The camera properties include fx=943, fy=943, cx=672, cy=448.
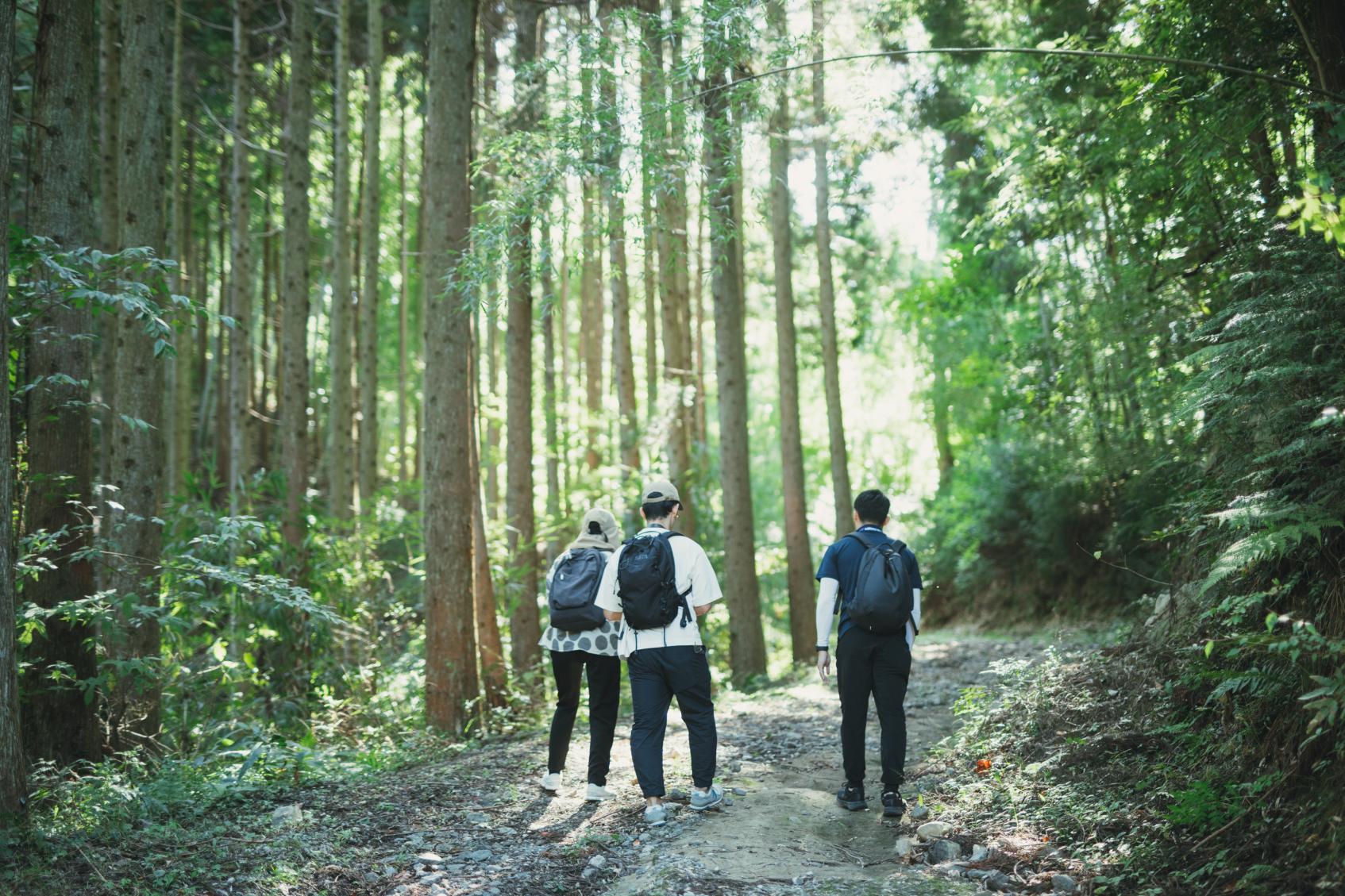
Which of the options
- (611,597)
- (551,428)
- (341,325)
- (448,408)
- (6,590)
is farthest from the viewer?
(551,428)

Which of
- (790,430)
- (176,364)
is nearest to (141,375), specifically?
(176,364)

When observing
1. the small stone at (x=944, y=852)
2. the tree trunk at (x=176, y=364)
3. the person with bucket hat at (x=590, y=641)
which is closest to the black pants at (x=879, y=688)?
the small stone at (x=944, y=852)

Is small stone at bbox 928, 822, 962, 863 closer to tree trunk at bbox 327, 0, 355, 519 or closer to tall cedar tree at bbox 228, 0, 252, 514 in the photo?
tree trunk at bbox 327, 0, 355, 519

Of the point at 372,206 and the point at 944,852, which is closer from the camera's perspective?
the point at 944,852

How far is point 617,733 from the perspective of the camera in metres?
9.77

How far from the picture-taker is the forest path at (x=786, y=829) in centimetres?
485

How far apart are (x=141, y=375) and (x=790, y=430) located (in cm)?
1038

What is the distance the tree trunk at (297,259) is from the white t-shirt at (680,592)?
8728 mm

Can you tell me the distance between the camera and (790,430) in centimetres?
1628

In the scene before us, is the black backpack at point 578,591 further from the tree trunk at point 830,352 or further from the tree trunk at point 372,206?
the tree trunk at point 830,352

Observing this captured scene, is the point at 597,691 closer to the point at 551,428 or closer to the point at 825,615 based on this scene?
the point at 825,615

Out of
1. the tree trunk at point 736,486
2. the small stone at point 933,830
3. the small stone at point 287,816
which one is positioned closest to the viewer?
the small stone at point 933,830

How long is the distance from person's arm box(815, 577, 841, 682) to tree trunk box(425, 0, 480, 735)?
484 cm

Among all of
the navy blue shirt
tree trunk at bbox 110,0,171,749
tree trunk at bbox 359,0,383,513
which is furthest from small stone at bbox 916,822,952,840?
tree trunk at bbox 359,0,383,513
